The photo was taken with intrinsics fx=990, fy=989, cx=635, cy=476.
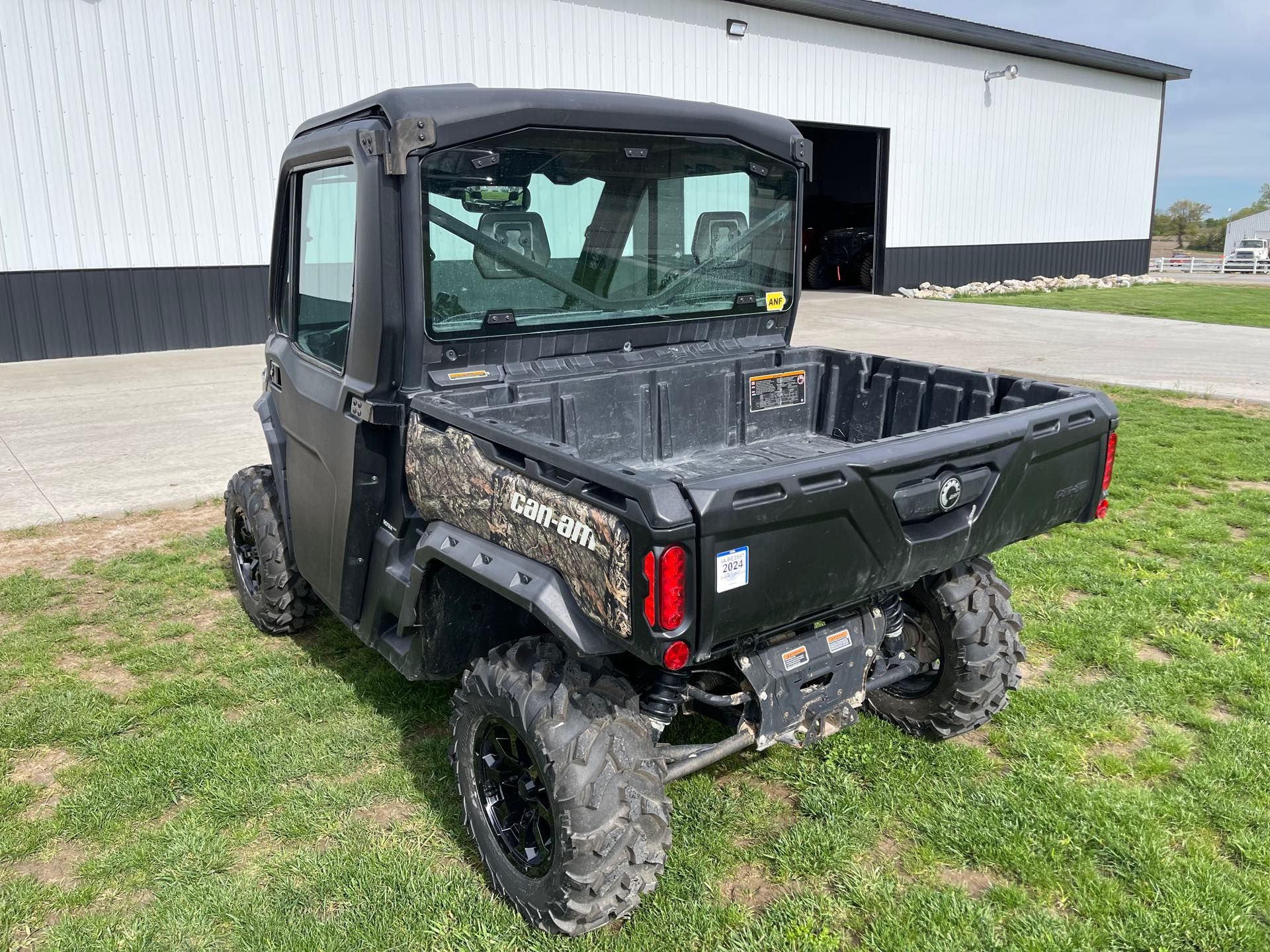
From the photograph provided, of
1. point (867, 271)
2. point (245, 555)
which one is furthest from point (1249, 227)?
point (245, 555)

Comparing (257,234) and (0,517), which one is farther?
(257,234)

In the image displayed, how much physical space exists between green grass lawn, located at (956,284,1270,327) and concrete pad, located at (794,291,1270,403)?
3.28 ft

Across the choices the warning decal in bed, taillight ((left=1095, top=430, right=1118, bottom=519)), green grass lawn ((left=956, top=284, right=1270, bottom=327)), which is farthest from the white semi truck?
taillight ((left=1095, top=430, right=1118, bottom=519))

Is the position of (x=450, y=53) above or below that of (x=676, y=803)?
above

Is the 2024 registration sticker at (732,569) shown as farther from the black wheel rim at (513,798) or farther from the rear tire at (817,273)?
the rear tire at (817,273)

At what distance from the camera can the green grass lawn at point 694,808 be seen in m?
2.71

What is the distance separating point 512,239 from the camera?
3.28m

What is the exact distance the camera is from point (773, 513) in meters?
2.26

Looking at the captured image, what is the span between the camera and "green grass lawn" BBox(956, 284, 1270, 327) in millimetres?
18109

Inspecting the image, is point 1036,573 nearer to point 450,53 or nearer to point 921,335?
point 921,335

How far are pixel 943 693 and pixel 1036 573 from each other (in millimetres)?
2068

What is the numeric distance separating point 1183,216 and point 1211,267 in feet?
163

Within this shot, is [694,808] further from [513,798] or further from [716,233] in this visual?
[716,233]

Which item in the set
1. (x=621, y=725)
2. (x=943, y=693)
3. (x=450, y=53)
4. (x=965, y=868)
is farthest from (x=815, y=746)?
(x=450, y=53)
